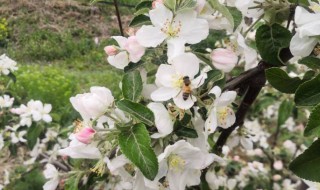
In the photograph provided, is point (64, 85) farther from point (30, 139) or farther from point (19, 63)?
point (30, 139)

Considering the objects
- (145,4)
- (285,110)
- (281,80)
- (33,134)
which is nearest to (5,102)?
(33,134)

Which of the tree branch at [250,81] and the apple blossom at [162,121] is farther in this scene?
the tree branch at [250,81]

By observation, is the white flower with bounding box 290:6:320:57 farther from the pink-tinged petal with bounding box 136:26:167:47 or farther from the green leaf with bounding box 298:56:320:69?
the pink-tinged petal with bounding box 136:26:167:47

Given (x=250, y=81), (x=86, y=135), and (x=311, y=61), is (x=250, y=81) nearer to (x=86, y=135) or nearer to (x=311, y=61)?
(x=311, y=61)

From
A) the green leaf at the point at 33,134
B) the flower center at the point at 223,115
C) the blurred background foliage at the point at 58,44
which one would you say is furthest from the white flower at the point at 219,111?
the blurred background foliage at the point at 58,44

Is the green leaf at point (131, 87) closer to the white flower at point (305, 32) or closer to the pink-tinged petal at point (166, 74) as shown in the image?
the pink-tinged petal at point (166, 74)

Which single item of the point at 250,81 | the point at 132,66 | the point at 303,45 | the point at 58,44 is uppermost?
the point at 303,45
